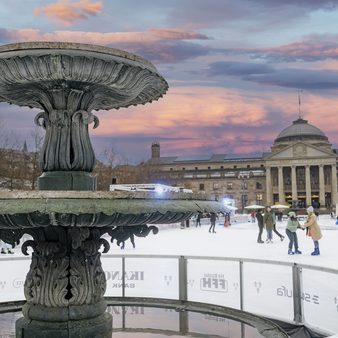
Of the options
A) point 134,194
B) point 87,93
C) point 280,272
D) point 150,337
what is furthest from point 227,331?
point 87,93

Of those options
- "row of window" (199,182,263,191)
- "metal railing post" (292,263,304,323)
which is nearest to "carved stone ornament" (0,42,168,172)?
"metal railing post" (292,263,304,323)

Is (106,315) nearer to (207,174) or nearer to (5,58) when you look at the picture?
(5,58)

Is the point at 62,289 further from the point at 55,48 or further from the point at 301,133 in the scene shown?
the point at 301,133

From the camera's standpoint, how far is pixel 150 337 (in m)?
5.72

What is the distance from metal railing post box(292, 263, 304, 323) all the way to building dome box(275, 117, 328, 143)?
377 ft

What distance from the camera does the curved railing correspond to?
6176 mm

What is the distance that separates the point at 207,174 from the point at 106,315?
11200cm

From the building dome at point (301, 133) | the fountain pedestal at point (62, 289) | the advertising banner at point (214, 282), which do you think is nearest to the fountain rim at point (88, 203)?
the fountain pedestal at point (62, 289)

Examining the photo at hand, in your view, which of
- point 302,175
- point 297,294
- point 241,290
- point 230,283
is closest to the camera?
point 297,294

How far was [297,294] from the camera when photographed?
6.43 metres

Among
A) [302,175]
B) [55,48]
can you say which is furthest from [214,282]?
[302,175]

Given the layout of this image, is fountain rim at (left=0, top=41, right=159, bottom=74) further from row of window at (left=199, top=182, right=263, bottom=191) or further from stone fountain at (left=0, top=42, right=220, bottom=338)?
row of window at (left=199, top=182, right=263, bottom=191)

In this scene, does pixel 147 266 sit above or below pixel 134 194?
below

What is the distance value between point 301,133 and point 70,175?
118 m
